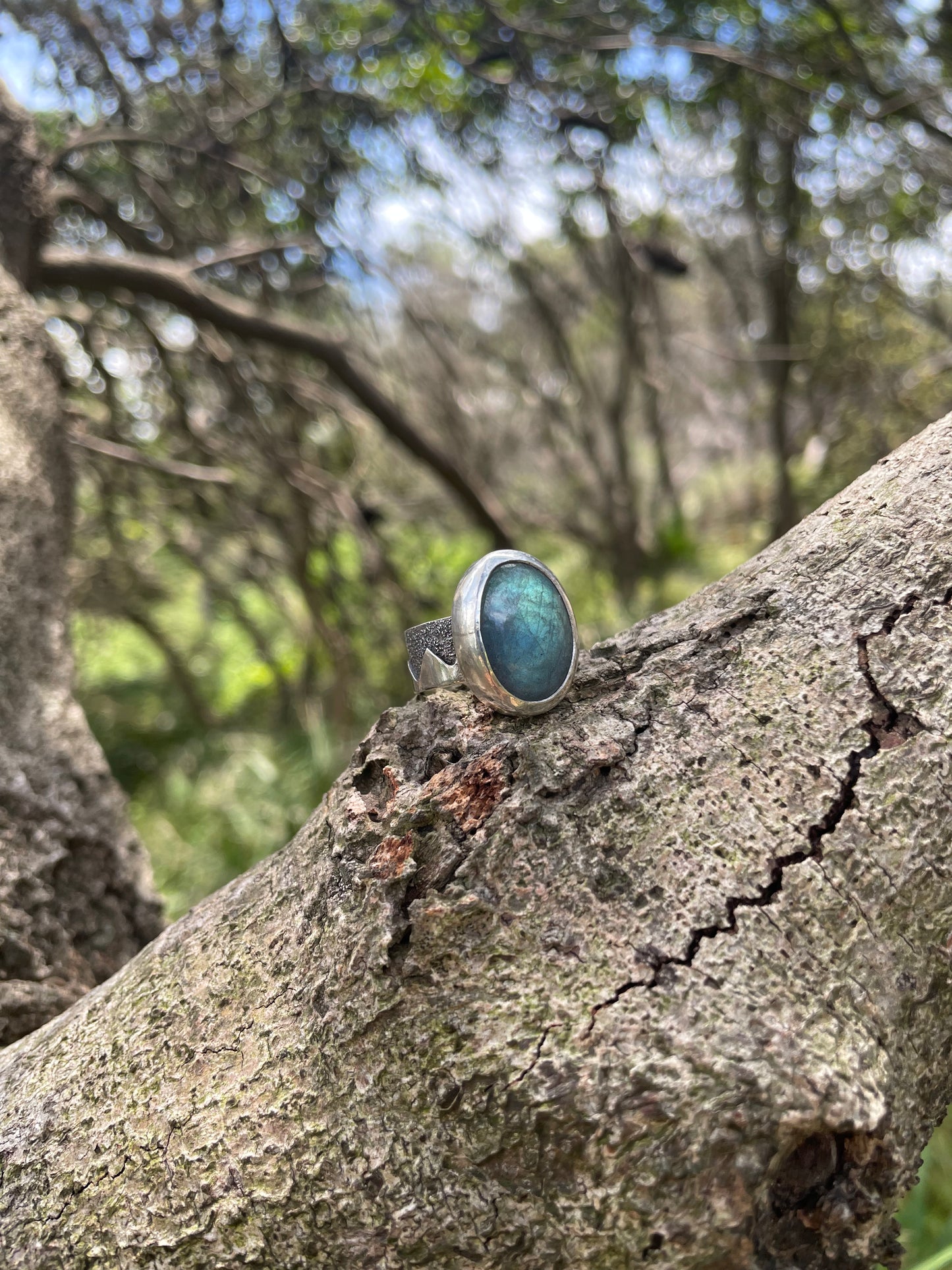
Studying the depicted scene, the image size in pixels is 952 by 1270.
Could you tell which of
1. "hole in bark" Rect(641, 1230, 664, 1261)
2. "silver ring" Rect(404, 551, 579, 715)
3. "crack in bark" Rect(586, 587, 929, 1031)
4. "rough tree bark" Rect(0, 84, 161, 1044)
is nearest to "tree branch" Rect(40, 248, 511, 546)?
"rough tree bark" Rect(0, 84, 161, 1044)

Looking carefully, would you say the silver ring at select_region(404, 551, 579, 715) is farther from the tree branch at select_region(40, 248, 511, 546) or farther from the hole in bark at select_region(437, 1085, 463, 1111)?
the tree branch at select_region(40, 248, 511, 546)

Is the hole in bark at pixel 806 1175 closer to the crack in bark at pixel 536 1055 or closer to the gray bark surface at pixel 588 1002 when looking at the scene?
the gray bark surface at pixel 588 1002

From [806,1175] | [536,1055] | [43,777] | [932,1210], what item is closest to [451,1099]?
[536,1055]

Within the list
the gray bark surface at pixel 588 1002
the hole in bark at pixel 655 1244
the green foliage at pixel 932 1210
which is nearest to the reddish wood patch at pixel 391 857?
the gray bark surface at pixel 588 1002

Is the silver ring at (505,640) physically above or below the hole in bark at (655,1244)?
above

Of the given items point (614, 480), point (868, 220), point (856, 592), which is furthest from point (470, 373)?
point (856, 592)

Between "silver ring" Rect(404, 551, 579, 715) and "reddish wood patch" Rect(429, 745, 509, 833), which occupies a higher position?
"silver ring" Rect(404, 551, 579, 715)
